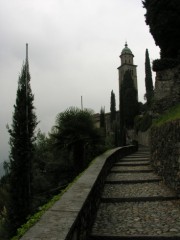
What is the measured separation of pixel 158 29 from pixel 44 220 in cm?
1643

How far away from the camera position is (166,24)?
695 inches

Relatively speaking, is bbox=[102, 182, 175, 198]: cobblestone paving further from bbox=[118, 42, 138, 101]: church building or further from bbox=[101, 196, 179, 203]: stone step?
bbox=[118, 42, 138, 101]: church building

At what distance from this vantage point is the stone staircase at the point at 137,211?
17.1ft

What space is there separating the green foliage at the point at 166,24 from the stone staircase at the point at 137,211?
1047 centimetres

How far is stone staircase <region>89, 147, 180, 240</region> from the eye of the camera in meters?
5.20

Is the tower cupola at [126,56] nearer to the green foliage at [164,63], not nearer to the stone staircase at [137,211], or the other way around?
the green foliage at [164,63]

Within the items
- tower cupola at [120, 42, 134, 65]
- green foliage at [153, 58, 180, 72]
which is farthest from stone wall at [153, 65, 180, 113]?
tower cupola at [120, 42, 134, 65]

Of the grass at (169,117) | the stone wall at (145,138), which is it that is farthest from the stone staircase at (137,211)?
the stone wall at (145,138)

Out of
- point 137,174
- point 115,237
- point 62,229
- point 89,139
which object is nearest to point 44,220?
point 62,229

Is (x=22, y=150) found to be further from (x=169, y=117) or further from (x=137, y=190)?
(x=137, y=190)

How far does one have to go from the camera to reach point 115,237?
5.02 metres

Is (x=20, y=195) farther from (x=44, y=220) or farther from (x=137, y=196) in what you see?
(x=44, y=220)

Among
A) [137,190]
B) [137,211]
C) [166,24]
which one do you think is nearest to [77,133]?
[137,190]

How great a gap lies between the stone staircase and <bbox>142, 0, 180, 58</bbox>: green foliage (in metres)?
10.5
